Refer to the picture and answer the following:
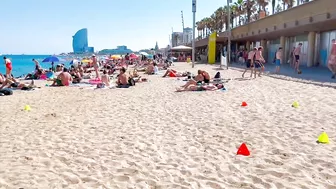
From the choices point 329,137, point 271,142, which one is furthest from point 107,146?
point 329,137

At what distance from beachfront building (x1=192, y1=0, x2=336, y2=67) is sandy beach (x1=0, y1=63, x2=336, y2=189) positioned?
9.13 meters

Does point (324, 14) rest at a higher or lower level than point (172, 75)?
higher

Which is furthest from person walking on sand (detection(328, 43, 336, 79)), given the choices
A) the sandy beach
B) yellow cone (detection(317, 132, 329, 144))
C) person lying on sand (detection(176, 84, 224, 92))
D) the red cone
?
the red cone

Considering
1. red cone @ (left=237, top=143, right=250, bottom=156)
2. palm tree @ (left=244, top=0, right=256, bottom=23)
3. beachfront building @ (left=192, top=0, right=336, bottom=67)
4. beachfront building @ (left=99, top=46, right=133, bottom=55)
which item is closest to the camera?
red cone @ (left=237, top=143, right=250, bottom=156)

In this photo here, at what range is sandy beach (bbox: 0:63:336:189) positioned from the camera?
3404mm

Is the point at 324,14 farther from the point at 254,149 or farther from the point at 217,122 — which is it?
the point at 254,149

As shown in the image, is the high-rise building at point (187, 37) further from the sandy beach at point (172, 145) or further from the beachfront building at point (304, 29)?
the sandy beach at point (172, 145)

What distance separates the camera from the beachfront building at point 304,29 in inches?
623

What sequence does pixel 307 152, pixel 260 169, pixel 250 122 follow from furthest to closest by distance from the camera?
pixel 250 122
pixel 307 152
pixel 260 169

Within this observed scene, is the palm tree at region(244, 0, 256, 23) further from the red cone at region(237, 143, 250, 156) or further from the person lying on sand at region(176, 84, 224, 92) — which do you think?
the red cone at region(237, 143, 250, 156)

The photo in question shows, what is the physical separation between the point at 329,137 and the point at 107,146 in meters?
3.45

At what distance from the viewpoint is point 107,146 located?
15.3 ft

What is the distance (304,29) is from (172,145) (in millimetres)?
18147

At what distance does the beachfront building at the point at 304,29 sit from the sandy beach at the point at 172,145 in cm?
913
